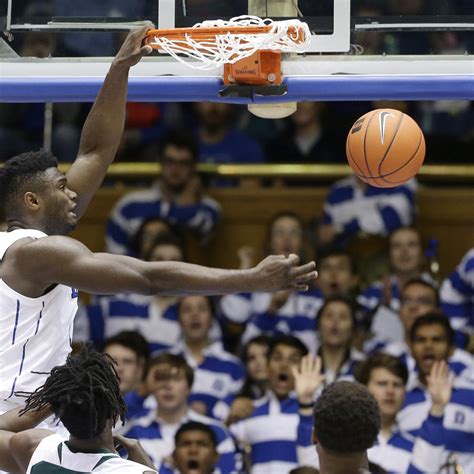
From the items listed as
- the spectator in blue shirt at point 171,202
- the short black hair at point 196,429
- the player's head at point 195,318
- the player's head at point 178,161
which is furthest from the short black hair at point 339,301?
the player's head at point 178,161

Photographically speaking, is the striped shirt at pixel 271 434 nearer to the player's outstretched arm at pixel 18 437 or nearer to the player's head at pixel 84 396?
the player's outstretched arm at pixel 18 437

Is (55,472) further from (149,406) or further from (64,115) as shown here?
(64,115)

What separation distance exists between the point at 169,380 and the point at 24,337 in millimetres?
2827

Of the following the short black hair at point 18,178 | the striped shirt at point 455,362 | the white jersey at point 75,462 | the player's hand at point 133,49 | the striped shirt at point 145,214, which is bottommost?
the striped shirt at point 455,362

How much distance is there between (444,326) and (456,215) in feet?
4.96

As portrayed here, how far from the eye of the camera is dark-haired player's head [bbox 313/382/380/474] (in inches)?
141

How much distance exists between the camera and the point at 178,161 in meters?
8.40

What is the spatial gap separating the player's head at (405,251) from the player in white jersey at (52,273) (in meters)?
3.18

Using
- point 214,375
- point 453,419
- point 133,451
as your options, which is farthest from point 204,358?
point 133,451

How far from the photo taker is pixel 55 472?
3.80 metres

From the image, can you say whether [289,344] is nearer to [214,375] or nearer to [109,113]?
[214,375]

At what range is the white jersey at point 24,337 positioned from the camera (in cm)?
463

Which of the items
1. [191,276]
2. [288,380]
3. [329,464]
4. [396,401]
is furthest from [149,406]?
[329,464]

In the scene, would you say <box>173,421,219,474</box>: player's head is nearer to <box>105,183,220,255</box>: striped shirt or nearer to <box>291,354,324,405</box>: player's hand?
<box>291,354,324,405</box>: player's hand
